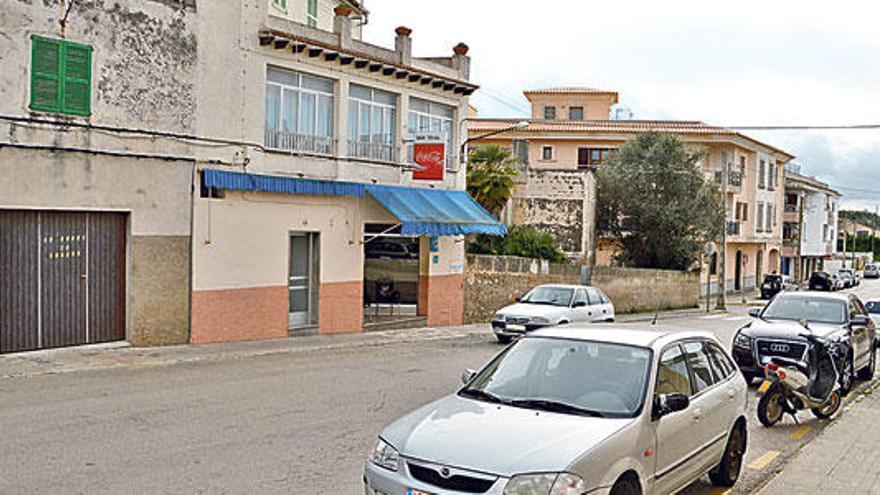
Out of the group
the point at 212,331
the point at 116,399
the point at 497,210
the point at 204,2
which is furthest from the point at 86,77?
the point at 497,210

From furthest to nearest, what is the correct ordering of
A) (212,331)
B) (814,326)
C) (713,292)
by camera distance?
(713,292) → (212,331) → (814,326)

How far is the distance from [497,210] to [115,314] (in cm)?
1954

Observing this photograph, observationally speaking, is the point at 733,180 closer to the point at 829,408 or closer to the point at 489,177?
the point at 489,177

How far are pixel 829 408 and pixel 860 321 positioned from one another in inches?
157

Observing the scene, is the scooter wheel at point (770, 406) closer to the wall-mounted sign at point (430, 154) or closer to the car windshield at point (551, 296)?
the car windshield at point (551, 296)

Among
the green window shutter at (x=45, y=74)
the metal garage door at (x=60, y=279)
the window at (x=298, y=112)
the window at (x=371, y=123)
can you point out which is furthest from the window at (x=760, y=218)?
the green window shutter at (x=45, y=74)

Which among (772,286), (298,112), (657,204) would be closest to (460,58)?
(298,112)

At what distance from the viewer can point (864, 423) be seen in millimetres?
11758

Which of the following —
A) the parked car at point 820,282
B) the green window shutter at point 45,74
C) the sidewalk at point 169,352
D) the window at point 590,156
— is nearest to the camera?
the sidewalk at point 169,352

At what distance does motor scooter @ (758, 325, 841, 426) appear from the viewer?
1110 centimetres

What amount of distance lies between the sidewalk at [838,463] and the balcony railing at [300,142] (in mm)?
14102

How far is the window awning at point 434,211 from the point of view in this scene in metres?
22.8

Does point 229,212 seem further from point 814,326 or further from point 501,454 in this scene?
point 501,454

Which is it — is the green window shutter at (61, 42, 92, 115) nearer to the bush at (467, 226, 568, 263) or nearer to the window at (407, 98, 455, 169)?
the window at (407, 98, 455, 169)
